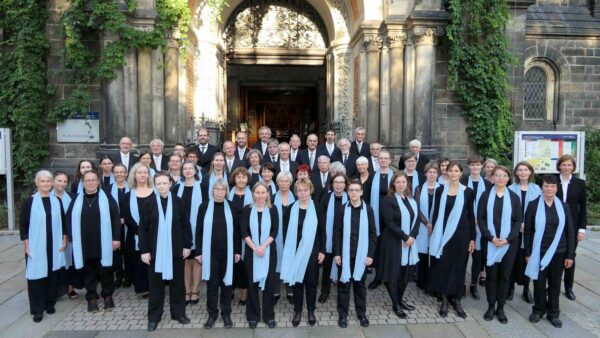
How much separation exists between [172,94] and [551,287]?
804cm

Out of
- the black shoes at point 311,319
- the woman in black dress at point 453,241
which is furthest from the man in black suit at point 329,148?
the black shoes at point 311,319

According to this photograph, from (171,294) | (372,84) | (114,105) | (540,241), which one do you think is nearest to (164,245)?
(171,294)

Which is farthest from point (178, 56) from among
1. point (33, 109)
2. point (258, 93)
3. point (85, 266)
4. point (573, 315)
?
point (258, 93)

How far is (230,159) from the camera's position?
673cm

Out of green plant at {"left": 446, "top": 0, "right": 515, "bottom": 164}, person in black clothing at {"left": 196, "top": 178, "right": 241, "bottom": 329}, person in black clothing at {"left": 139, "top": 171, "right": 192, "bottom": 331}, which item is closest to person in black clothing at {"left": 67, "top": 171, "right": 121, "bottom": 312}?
person in black clothing at {"left": 139, "top": 171, "right": 192, "bottom": 331}

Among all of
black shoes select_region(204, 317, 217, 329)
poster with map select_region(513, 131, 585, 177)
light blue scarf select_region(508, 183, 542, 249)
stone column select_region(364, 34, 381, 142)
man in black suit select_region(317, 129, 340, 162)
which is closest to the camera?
black shoes select_region(204, 317, 217, 329)

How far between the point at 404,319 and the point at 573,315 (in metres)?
1.98

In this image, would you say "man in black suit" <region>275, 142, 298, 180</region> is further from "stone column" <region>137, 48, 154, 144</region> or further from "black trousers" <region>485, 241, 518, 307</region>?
"stone column" <region>137, 48, 154, 144</region>

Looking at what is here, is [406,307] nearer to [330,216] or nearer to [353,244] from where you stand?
[353,244]

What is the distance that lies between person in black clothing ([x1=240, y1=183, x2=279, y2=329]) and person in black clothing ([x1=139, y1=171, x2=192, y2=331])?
700 millimetres

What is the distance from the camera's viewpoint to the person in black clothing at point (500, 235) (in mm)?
4852

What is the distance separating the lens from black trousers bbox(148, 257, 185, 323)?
4.68 metres

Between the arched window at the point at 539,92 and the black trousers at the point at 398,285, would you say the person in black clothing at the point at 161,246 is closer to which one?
the black trousers at the point at 398,285

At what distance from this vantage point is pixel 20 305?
532 centimetres
